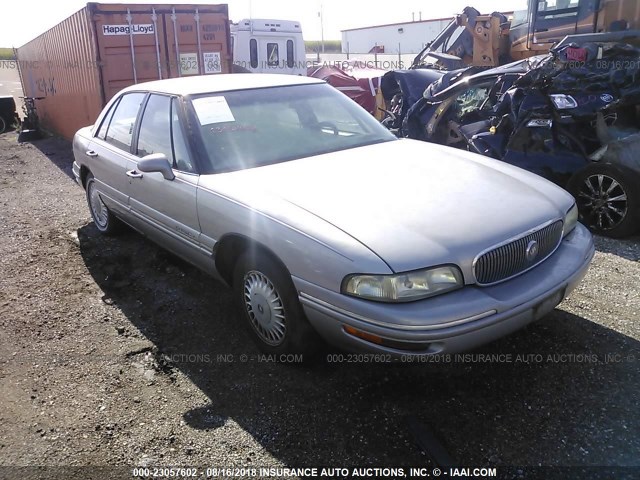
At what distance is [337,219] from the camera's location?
272cm

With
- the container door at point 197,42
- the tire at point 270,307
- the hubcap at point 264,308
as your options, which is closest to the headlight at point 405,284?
the tire at point 270,307

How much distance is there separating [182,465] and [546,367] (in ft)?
6.74

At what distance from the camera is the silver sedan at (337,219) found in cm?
253

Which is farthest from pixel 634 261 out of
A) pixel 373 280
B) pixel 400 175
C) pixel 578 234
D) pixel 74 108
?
pixel 74 108

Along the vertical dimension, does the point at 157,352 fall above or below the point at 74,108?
below

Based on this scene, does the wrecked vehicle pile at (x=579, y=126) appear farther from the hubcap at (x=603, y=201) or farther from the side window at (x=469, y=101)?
the side window at (x=469, y=101)

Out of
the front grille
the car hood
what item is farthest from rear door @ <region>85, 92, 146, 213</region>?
the front grille

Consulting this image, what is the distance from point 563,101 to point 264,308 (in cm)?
406

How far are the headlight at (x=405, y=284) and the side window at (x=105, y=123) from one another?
347 centimetres

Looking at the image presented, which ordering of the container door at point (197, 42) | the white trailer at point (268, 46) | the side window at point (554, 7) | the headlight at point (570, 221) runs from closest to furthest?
the headlight at point (570, 221) → the side window at point (554, 7) → the container door at point (197, 42) → the white trailer at point (268, 46)

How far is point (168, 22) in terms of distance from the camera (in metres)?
10.1

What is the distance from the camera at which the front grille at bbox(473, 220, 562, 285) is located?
8.66ft

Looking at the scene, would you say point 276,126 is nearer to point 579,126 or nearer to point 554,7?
point 579,126

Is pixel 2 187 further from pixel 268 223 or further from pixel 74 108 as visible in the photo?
pixel 268 223
